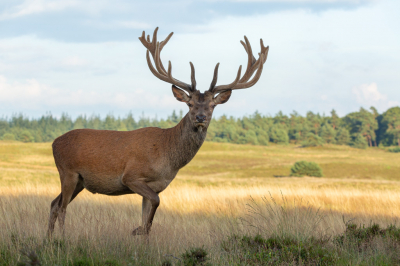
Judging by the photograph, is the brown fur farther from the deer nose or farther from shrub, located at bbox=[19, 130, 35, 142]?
shrub, located at bbox=[19, 130, 35, 142]

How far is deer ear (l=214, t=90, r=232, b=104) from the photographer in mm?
7223

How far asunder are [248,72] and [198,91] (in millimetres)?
1371

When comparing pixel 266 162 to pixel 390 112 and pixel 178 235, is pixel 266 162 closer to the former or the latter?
pixel 178 235

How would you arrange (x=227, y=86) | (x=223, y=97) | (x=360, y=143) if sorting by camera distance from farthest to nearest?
(x=360, y=143), (x=227, y=86), (x=223, y=97)

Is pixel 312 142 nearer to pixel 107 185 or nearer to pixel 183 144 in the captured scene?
pixel 183 144

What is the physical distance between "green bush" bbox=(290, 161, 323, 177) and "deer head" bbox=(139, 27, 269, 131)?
38822 mm

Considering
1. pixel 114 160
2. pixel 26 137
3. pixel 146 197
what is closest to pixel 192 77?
pixel 114 160

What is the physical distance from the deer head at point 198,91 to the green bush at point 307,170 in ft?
127

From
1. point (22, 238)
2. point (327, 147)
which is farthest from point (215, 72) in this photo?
point (327, 147)

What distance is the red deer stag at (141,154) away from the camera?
272 inches

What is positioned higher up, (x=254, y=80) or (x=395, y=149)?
(x=254, y=80)

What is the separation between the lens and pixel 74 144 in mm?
7594

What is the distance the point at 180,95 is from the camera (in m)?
7.14

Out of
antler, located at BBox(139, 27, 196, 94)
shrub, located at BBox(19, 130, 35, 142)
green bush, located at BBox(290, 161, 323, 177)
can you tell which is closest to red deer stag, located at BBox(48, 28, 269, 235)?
antler, located at BBox(139, 27, 196, 94)
